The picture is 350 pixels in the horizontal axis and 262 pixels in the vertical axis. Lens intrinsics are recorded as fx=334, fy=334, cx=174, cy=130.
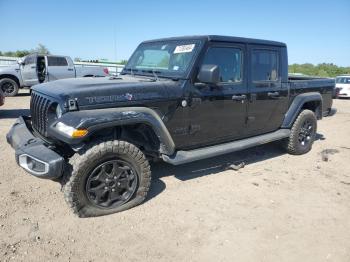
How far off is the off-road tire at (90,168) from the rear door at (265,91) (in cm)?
212

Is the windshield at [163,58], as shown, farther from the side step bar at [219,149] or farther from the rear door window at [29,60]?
the rear door window at [29,60]

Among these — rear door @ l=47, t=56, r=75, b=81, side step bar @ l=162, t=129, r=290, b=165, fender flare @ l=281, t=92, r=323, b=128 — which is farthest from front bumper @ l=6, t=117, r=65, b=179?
rear door @ l=47, t=56, r=75, b=81

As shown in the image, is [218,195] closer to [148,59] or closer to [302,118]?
[148,59]

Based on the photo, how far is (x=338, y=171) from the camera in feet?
17.5

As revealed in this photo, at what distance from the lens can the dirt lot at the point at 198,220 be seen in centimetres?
305

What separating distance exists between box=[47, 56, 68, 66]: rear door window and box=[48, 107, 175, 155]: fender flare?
10773mm

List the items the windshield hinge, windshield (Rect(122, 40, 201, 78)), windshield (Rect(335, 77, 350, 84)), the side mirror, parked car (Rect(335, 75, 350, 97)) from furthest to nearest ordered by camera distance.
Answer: windshield (Rect(335, 77, 350, 84))
parked car (Rect(335, 75, 350, 97))
windshield (Rect(122, 40, 201, 78))
the side mirror
the windshield hinge

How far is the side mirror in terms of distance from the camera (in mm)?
3986

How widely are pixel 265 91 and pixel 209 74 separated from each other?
1.53 m

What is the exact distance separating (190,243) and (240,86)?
245cm

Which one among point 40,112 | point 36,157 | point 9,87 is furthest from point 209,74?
point 9,87

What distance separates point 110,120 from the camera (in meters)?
3.40

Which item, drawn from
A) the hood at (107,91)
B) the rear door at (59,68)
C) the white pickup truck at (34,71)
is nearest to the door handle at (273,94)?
the hood at (107,91)

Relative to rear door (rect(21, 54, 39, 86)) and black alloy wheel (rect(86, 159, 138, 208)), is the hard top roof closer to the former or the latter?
black alloy wheel (rect(86, 159, 138, 208))
